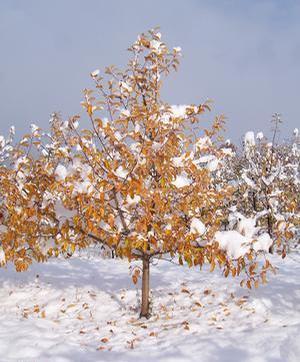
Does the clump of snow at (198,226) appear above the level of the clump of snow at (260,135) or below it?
below

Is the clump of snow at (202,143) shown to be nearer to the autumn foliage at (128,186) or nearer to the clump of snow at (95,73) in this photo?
the autumn foliage at (128,186)

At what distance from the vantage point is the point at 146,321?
6.87 m

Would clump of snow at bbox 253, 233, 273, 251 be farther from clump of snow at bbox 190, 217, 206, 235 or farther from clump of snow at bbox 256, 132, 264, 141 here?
clump of snow at bbox 256, 132, 264, 141

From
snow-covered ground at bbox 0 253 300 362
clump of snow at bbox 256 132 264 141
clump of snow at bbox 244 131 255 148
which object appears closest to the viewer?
snow-covered ground at bbox 0 253 300 362

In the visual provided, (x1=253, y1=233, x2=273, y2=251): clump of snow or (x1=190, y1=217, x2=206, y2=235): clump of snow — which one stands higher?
(x1=190, y1=217, x2=206, y2=235): clump of snow

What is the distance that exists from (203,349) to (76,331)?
2298mm

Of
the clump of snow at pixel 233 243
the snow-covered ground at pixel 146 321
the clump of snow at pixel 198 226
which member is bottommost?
the snow-covered ground at pixel 146 321

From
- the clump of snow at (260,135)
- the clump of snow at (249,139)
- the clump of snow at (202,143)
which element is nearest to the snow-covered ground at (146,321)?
the clump of snow at (202,143)

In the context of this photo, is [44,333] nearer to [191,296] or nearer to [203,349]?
[203,349]

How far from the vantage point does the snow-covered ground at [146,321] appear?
5.13 metres

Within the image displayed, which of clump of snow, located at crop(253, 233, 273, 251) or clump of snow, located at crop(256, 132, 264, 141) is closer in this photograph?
clump of snow, located at crop(253, 233, 273, 251)

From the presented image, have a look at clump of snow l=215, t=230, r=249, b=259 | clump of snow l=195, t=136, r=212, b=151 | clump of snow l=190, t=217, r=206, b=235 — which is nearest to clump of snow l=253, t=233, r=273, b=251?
clump of snow l=215, t=230, r=249, b=259

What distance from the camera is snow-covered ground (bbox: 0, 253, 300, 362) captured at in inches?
202

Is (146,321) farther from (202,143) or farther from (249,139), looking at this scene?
(249,139)
